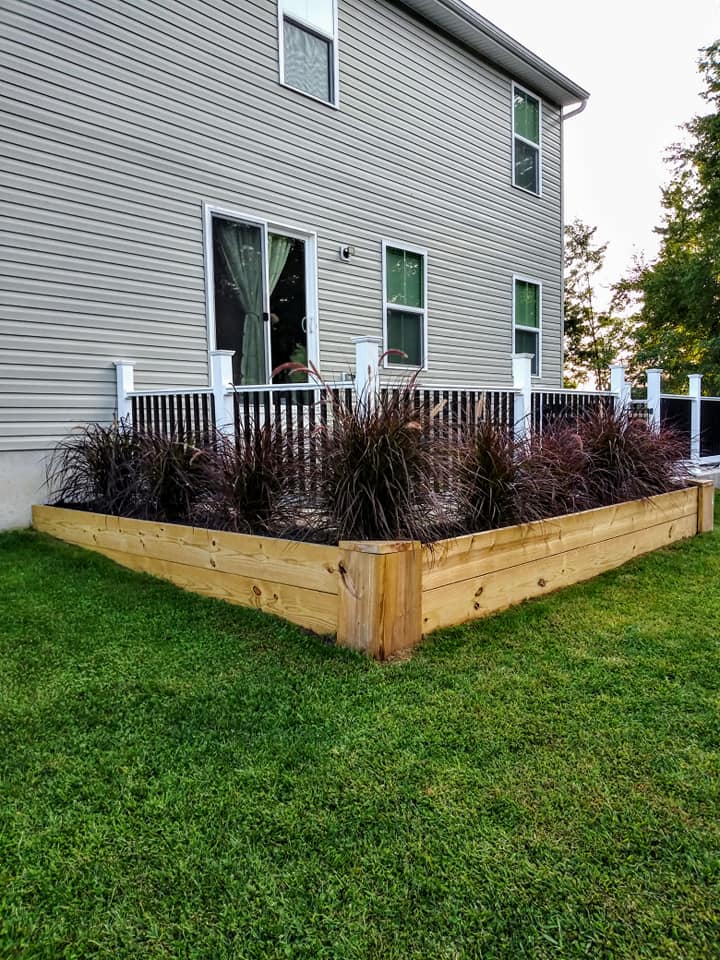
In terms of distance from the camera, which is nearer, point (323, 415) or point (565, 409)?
point (323, 415)

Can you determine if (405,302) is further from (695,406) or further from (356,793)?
(356,793)

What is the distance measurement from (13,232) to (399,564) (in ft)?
12.3

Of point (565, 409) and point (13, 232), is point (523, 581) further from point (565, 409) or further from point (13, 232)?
point (13, 232)

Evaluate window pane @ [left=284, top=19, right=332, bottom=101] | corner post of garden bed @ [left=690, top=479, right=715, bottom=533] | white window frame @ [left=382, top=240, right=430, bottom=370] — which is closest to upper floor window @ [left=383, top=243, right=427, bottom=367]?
white window frame @ [left=382, top=240, right=430, bottom=370]

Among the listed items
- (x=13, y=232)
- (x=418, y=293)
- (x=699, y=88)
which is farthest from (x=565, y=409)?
(x=699, y=88)

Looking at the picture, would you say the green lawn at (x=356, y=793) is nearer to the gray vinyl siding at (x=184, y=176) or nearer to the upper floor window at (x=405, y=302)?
the gray vinyl siding at (x=184, y=176)

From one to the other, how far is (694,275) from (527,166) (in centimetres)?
681

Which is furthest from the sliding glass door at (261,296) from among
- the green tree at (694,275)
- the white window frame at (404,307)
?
the green tree at (694,275)

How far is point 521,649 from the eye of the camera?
2.61 meters

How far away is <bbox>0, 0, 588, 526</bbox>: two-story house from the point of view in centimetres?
455

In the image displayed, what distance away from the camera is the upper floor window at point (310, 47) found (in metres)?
6.06

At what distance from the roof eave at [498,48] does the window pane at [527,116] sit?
0.52 feet

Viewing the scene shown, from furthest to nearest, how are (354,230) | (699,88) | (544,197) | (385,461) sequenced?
(699,88), (544,197), (354,230), (385,461)

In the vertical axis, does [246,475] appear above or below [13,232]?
below
